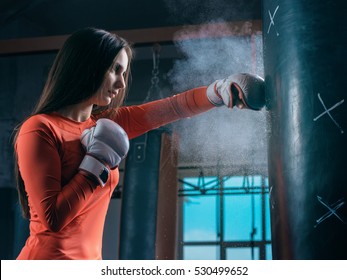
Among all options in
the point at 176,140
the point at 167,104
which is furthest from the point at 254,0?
the point at 167,104

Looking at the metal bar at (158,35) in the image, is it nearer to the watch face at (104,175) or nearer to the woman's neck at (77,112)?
the woman's neck at (77,112)

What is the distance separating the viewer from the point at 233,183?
18.4ft

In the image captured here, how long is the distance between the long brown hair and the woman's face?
1 centimetres

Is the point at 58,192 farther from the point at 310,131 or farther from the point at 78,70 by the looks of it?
the point at 310,131

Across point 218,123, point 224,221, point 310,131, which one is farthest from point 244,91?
point 224,221

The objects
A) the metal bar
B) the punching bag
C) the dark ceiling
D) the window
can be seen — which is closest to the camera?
the metal bar

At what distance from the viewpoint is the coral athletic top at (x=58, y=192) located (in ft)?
3.12

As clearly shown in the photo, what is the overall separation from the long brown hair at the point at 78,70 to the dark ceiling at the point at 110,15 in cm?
301

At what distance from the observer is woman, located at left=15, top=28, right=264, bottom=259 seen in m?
0.96

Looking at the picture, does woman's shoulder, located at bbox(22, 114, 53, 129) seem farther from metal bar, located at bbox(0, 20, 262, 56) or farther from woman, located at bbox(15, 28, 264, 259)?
metal bar, located at bbox(0, 20, 262, 56)

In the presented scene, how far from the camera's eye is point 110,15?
4426 millimetres

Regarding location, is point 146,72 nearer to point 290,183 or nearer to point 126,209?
point 126,209

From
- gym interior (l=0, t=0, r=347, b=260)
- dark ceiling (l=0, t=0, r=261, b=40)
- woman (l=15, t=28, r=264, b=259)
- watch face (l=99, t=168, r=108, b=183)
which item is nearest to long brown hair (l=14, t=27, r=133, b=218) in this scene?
woman (l=15, t=28, r=264, b=259)
